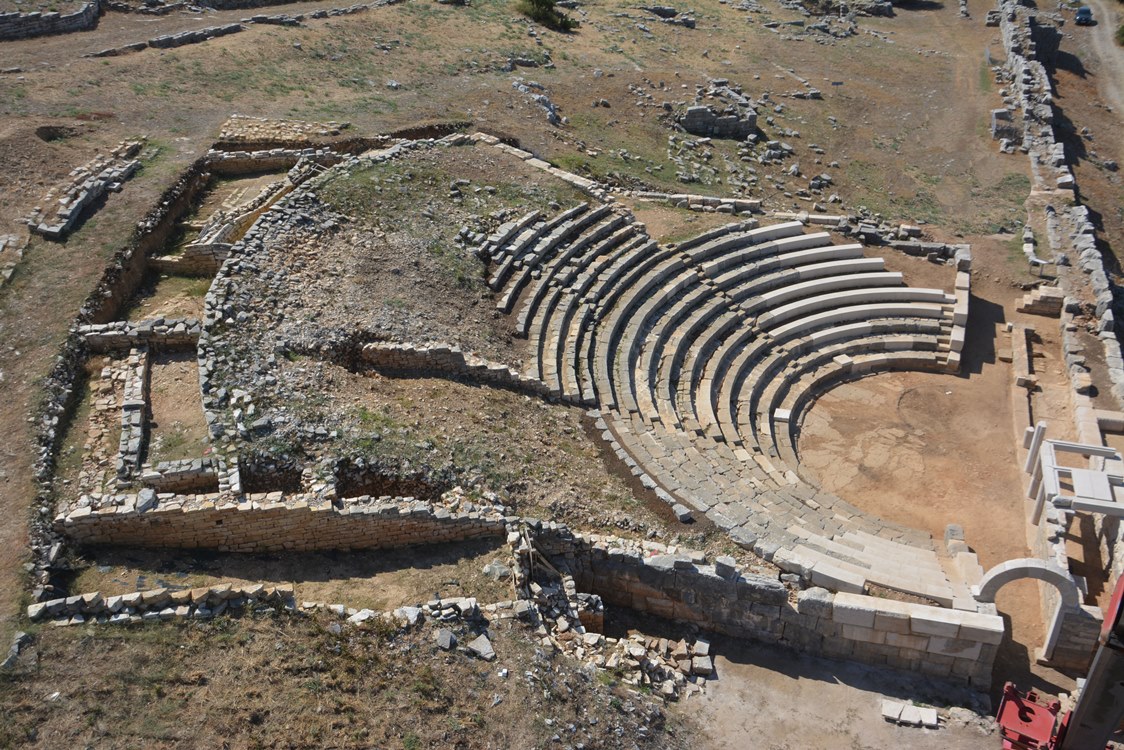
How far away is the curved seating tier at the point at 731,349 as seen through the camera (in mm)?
17359

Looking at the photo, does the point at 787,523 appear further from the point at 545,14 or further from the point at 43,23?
the point at 43,23

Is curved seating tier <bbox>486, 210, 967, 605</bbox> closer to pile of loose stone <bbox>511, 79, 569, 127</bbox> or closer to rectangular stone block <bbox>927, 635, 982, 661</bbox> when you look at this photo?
rectangular stone block <bbox>927, 635, 982, 661</bbox>

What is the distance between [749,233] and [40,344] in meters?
19.2

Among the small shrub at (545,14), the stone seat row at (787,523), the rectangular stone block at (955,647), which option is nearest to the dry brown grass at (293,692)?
the stone seat row at (787,523)

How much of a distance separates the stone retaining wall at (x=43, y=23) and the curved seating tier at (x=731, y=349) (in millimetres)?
23559

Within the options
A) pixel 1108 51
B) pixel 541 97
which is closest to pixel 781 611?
pixel 541 97

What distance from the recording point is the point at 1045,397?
23.5 m

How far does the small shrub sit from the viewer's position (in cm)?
4288

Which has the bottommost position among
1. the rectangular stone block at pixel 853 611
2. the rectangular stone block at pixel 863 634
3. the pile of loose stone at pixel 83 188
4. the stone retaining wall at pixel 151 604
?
the rectangular stone block at pixel 863 634

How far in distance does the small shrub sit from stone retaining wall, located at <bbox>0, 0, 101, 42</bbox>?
63.8ft

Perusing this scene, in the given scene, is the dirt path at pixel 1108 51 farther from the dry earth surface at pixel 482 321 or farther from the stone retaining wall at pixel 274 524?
the stone retaining wall at pixel 274 524

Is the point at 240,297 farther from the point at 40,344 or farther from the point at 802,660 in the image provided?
the point at 802,660

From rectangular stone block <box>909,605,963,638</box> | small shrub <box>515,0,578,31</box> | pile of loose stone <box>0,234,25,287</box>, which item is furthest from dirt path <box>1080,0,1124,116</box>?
pile of loose stone <box>0,234,25,287</box>

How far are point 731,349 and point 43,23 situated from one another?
30140mm
